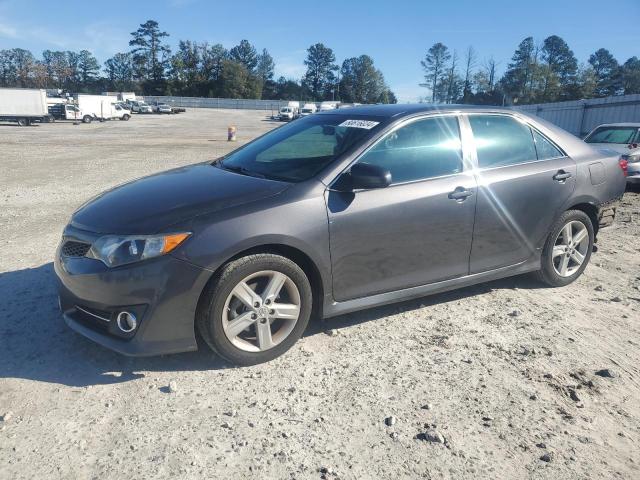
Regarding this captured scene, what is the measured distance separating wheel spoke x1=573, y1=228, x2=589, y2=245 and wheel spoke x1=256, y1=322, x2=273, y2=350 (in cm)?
314

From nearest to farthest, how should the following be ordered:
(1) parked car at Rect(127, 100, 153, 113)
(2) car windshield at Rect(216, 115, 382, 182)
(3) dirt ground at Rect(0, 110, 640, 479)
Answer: (3) dirt ground at Rect(0, 110, 640, 479) < (2) car windshield at Rect(216, 115, 382, 182) < (1) parked car at Rect(127, 100, 153, 113)

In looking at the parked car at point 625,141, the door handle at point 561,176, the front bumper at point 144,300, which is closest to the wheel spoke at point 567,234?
the door handle at point 561,176

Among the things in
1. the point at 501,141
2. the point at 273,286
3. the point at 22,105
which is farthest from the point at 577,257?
the point at 22,105

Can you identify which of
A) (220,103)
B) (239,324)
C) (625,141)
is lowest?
(239,324)

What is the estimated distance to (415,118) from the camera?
400 centimetres

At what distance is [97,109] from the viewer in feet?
164

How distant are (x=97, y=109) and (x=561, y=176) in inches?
2080

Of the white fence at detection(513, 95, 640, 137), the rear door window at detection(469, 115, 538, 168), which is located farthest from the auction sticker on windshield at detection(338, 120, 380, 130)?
the white fence at detection(513, 95, 640, 137)

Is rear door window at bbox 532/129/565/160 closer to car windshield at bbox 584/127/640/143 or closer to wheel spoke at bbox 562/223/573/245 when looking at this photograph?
wheel spoke at bbox 562/223/573/245

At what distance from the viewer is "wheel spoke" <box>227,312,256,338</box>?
321 cm

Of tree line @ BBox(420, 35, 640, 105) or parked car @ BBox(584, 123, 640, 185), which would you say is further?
tree line @ BBox(420, 35, 640, 105)

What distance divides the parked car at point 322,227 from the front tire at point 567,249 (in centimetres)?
2

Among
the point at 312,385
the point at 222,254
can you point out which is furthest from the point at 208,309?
the point at 312,385

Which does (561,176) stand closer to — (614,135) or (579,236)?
(579,236)
